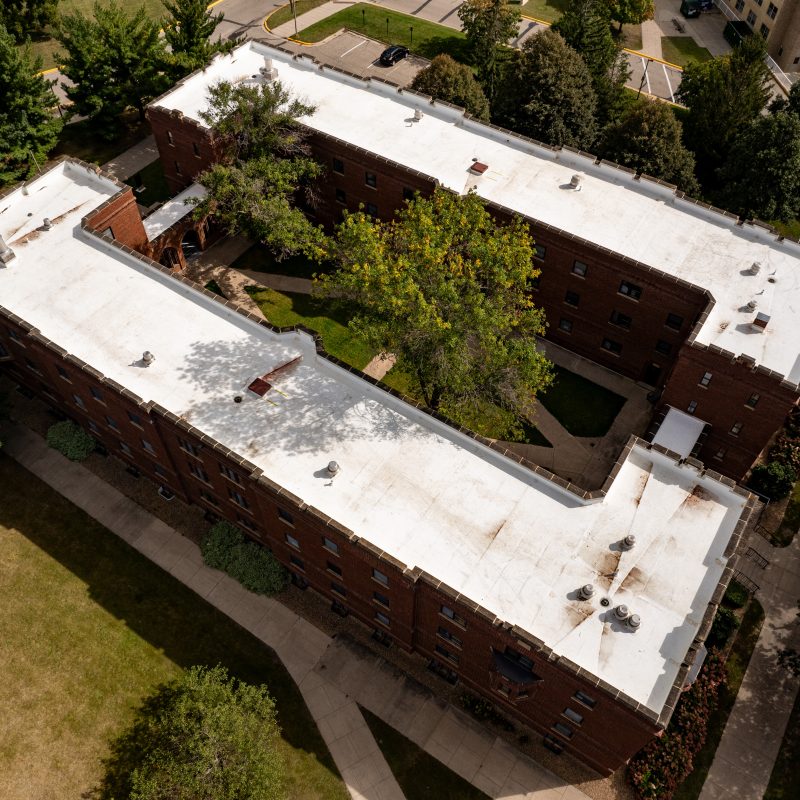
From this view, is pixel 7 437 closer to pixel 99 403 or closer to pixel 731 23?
pixel 99 403

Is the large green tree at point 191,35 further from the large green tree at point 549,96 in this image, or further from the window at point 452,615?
the window at point 452,615

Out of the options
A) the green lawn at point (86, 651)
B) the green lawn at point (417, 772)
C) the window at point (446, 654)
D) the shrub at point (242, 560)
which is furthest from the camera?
the shrub at point (242, 560)

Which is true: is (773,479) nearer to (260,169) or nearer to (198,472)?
(198,472)

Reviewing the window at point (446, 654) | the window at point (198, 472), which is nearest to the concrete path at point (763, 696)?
the window at point (446, 654)

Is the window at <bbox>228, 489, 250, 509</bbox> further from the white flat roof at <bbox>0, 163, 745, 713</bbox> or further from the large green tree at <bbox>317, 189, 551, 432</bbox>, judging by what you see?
the large green tree at <bbox>317, 189, 551, 432</bbox>

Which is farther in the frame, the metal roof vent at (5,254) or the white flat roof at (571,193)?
the white flat roof at (571,193)
